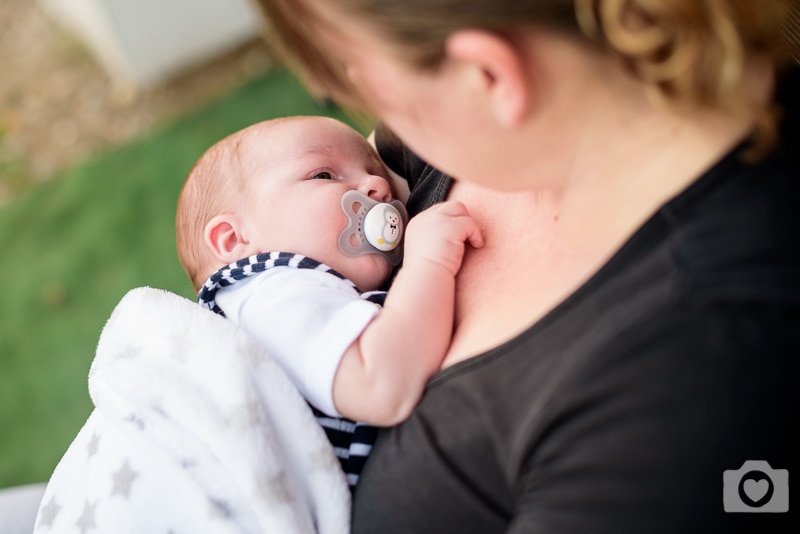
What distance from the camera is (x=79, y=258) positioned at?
→ 135 inches

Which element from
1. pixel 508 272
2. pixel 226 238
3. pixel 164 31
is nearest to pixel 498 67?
pixel 508 272

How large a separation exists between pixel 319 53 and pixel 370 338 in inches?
14.9

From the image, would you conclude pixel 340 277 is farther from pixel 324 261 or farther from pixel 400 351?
pixel 400 351

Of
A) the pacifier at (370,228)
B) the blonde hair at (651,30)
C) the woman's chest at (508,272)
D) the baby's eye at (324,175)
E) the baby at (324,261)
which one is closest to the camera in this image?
the blonde hair at (651,30)

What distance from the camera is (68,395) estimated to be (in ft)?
9.69

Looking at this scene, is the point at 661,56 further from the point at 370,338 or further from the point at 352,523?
the point at 352,523

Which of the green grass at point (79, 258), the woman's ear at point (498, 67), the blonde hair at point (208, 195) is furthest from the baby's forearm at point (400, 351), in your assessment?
the green grass at point (79, 258)

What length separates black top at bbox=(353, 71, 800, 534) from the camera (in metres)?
0.80

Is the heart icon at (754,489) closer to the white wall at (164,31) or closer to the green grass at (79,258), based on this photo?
the green grass at (79,258)

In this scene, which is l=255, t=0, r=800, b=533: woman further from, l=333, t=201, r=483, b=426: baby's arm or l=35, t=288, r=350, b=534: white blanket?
l=35, t=288, r=350, b=534: white blanket

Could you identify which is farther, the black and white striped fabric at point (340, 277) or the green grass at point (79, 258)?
the green grass at point (79, 258)

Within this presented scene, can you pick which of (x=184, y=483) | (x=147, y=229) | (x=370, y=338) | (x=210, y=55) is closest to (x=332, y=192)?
(x=370, y=338)

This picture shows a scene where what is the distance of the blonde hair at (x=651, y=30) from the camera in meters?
0.77

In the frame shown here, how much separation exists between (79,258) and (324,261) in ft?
7.85
